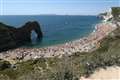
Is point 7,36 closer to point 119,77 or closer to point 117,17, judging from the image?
point 117,17

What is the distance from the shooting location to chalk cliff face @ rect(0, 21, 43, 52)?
75.5 m

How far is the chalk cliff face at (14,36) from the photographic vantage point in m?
75.5

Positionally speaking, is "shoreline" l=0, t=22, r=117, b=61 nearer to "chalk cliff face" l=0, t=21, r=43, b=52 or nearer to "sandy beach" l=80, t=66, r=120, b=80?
"chalk cliff face" l=0, t=21, r=43, b=52

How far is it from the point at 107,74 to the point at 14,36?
7429 centimetres

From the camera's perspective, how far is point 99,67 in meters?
10.4

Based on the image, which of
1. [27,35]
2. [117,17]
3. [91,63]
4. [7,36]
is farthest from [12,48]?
[91,63]

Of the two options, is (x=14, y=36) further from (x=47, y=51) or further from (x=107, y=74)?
(x=107, y=74)

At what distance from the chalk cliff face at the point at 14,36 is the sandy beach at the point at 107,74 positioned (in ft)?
208

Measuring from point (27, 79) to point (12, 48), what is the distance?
6566 centimetres

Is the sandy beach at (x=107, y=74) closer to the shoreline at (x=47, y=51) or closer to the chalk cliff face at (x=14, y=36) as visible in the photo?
the shoreline at (x=47, y=51)

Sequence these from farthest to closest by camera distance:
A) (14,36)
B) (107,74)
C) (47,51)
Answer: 1. (14,36)
2. (47,51)
3. (107,74)

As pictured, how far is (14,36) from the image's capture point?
83.1 m

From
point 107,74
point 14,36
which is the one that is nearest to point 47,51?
point 14,36

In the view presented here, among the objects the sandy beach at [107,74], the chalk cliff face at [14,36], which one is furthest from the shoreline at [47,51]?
the sandy beach at [107,74]
